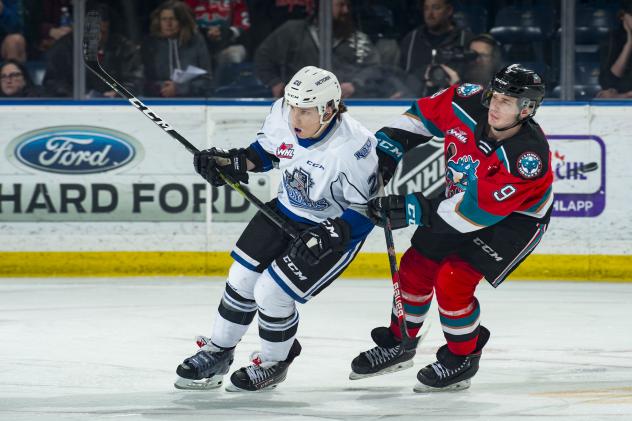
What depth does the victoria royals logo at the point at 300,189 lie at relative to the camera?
4109mm

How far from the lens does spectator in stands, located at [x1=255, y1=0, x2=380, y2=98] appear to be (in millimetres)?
6934

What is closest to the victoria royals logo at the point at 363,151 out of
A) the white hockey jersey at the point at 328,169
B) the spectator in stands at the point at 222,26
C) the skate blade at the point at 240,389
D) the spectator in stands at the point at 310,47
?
the white hockey jersey at the point at 328,169

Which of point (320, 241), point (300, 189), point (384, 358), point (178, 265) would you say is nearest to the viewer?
point (320, 241)

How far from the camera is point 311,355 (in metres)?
4.81

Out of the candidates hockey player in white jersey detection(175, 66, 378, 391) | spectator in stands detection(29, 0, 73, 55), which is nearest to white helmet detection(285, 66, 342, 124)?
hockey player in white jersey detection(175, 66, 378, 391)

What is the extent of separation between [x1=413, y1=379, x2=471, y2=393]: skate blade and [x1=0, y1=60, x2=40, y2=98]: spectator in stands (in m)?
3.47

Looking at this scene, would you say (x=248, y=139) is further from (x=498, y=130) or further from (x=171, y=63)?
(x=498, y=130)

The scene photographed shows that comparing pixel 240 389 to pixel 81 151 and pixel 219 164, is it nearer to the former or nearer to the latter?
pixel 219 164

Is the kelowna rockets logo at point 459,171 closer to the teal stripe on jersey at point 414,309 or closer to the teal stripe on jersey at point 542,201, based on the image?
the teal stripe on jersey at point 542,201

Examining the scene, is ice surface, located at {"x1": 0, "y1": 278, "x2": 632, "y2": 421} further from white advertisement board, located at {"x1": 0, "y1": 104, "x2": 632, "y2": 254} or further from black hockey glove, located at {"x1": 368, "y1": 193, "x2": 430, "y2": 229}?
black hockey glove, located at {"x1": 368, "y1": 193, "x2": 430, "y2": 229}

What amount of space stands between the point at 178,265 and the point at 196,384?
274cm

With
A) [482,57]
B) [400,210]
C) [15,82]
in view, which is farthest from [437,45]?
[400,210]

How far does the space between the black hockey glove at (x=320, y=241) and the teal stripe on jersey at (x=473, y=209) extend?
0.36m

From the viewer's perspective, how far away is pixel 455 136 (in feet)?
13.9
